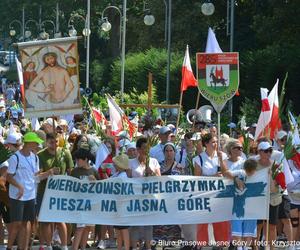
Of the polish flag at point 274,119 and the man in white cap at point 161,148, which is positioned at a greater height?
the polish flag at point 274,119

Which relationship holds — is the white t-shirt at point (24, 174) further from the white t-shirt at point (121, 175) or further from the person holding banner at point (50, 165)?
the white t-shirt at point (121, 175)

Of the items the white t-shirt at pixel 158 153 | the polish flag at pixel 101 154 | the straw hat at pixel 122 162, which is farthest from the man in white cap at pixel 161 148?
the straw hat at pixel 122 162

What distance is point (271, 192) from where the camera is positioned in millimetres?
13328

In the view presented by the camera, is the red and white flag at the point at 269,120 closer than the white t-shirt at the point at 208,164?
No

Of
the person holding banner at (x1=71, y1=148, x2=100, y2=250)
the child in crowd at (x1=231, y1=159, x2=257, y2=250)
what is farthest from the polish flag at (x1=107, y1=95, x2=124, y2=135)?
the child in crowd at (x1=231, y1=159, x2=257, y2=250)

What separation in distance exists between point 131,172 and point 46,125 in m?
4.73

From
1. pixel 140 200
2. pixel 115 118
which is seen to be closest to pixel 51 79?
pixel 140 200

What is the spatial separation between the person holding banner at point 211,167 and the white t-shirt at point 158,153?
1.74 metres

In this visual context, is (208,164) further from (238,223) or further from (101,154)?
(101,154)

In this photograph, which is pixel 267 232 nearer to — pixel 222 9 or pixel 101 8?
pixel 222 9

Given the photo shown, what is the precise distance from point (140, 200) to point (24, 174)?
56.7 inches

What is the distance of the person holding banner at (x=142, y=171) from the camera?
1345cm

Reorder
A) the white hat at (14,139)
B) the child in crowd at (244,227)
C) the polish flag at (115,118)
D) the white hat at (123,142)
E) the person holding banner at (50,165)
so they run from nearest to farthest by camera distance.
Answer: the child in crowd at (244,227) < the person holding banner at (50,165) < the white hat at (14,139) < the white hat at (123,142) < the polish flag at (115,118)

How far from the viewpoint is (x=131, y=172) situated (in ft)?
44.3
